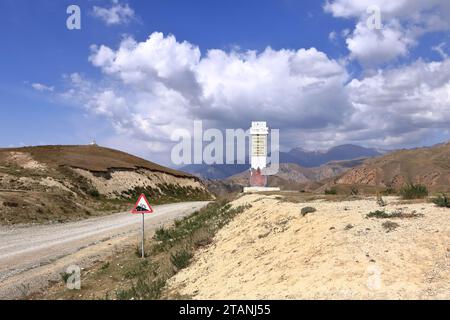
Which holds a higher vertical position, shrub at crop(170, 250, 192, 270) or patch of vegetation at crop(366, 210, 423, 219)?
patch of vegetation at crop(366, 210, 423, 219)

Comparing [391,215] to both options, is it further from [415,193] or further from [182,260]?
[182,260]

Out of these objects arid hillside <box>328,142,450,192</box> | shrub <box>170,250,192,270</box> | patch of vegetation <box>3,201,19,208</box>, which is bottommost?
shrub <box>170,250,192,270</box>

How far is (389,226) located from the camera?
11148 mm

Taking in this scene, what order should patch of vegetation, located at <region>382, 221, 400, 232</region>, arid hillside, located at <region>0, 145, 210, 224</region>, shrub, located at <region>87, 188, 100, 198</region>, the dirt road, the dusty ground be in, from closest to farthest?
the dusty ground < patch of vegetation, located at <region>382, 221, 400, 232</region> < the dirt road < arid hillside, located at <region>0, 145, 210, 224</region> < shrub, located at <region>87, 188, 100, 198</region>

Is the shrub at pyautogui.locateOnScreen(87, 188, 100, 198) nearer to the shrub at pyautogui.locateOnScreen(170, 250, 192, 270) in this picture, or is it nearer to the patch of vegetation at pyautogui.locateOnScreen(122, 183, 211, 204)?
the patch of vegetation at pyautogui.locateOnScreen(122, 183, 211, 204)

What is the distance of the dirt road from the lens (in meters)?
14.2

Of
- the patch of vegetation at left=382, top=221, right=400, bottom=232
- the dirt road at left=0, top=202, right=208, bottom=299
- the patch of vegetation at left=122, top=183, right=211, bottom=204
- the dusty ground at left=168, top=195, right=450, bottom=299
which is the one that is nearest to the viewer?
the dusty ground at left=168, top=195, right=450, bottom=299

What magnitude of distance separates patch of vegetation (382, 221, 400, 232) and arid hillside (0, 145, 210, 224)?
27.3 meters

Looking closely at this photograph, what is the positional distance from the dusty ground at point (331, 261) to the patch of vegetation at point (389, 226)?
0.23 ft

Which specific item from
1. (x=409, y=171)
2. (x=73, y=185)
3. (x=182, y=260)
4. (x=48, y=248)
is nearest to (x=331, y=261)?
(x=182, y=260)

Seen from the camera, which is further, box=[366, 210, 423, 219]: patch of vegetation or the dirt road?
the dirt road

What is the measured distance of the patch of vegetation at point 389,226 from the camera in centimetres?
1096

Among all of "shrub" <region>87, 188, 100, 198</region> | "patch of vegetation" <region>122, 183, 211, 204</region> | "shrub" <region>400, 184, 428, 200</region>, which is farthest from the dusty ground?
"patch of vegetation" <region>122, 183, 211, 204</region>

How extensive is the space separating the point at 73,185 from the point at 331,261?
1940 inches
